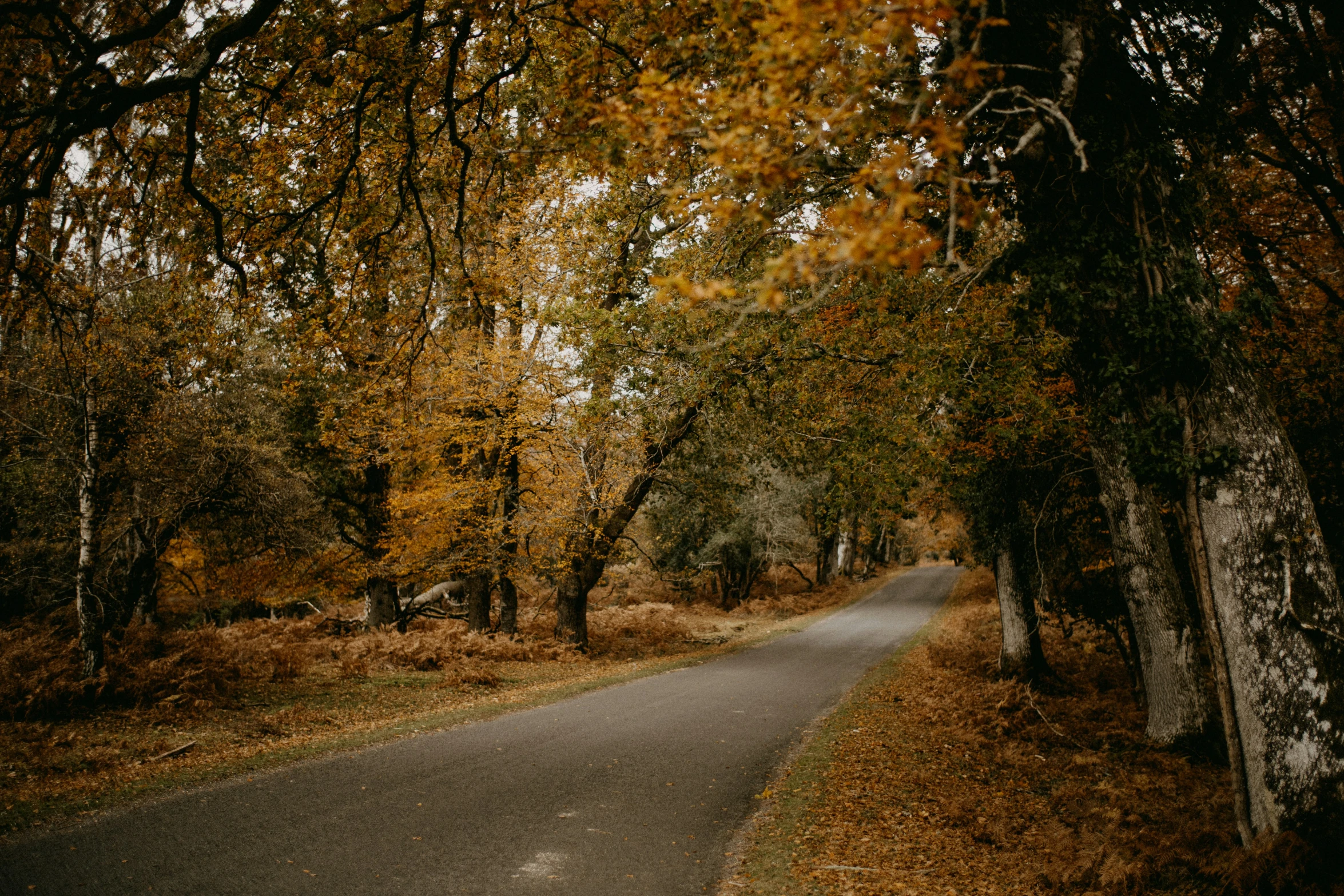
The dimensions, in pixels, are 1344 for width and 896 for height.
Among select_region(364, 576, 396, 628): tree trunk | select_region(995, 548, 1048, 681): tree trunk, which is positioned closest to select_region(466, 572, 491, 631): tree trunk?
select_region(364, 576, 396, 628): tree trunk

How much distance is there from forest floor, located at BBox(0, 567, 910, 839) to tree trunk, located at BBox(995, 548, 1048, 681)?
24.3ft

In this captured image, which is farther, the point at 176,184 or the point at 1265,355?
the point at 1265,355

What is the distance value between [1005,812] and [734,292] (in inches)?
245

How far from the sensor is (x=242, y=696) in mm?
11359

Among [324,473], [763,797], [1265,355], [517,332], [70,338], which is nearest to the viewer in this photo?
[763,797]

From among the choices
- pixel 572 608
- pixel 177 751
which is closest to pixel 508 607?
pixel 572 608

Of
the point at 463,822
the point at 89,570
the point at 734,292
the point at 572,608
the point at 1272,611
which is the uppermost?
the point at 734,292

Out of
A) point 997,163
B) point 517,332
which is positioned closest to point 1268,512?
point 997,163

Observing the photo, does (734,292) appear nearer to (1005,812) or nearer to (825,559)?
(1005,812)

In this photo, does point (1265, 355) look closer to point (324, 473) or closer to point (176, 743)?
point (176, 743)

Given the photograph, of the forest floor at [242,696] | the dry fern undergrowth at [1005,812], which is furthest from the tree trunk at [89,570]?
the dry fern undergrowth at [1005,812]

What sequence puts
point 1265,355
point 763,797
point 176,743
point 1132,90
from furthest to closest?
point 176,743 < point 1265,355 < point 763,797 < point 1132,90

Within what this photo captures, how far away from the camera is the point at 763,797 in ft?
23.4

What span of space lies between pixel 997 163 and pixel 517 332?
12.8 metres
